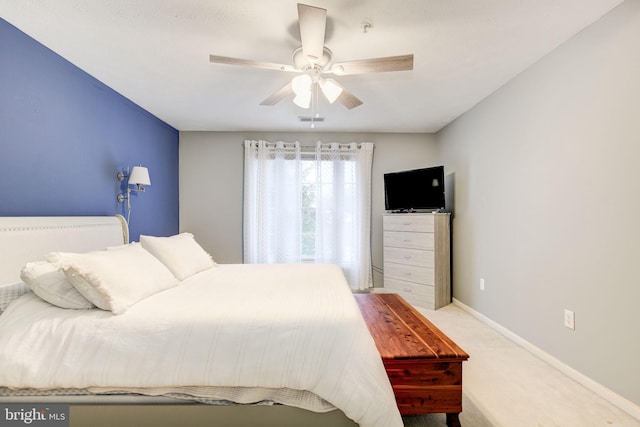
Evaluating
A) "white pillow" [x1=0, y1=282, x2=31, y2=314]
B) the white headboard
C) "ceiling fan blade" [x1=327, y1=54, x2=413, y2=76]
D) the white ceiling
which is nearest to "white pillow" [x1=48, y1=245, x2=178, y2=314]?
"white pillow" [x1=0, y1=282, x2=31, y2=314]

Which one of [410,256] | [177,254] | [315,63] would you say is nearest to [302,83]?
[315,63]

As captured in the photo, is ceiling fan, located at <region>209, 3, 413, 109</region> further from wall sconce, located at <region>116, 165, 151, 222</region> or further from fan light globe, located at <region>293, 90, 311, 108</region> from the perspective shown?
wall sconce, located at <region>116, 165, 151, 222</region>

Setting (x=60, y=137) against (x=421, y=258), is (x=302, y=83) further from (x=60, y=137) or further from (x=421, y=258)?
(x=421, y=258)

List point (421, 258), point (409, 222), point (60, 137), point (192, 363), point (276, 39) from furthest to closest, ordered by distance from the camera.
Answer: point (409, 222) → point (421, 258) → point (60, 137) → point (276, 39) → point (192, 363)

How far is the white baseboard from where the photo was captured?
5.66 ft

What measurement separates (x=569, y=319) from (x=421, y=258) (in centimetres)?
169

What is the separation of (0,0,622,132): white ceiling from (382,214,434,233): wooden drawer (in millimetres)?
1388

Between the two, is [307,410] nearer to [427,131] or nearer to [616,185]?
[616,185]

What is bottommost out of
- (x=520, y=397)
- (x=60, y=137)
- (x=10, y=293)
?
(x=520, y=397)

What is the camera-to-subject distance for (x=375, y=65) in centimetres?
192

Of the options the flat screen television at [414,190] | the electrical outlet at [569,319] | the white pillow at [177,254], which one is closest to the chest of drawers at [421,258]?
the flat screen television at [414,190]

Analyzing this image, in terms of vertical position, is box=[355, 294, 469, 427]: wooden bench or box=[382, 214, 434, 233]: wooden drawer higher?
box=[382, 214, 434, 233]: wooden drawer

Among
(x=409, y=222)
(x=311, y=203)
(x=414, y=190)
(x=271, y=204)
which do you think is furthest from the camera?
(x=311, y=203)

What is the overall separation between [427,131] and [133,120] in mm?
3887
